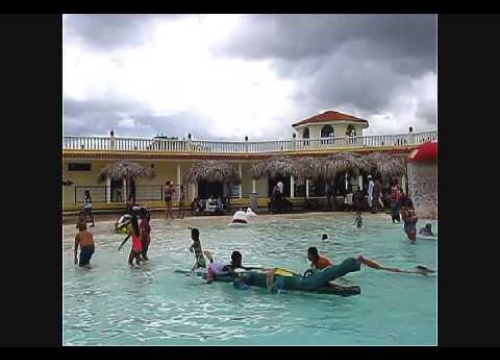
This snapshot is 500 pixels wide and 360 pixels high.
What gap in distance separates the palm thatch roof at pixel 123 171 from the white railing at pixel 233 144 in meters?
1.24

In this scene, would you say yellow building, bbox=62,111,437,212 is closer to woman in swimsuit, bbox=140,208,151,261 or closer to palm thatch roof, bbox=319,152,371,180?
palm thatch roof, bbox=319,152,371,180

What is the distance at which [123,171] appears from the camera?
21.8m

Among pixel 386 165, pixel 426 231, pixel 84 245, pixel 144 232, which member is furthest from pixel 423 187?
pixel 84 245

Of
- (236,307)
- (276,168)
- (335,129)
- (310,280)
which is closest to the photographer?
(236,307)

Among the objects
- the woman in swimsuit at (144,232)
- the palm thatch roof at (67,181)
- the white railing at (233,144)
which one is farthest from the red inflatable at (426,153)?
the palm thatch roof at (67,181)

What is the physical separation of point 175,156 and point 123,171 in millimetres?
3121

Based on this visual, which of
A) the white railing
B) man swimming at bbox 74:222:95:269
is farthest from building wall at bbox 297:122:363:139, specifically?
man swimming at bbox 74:222:95:269

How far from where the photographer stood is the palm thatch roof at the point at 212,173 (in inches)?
892

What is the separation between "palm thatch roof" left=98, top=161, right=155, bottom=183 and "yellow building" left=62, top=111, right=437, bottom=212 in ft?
2.78

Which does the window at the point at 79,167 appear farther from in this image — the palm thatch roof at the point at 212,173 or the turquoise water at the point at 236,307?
the turquoise water at the point at 236,307

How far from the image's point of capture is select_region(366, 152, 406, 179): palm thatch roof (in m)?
22.2

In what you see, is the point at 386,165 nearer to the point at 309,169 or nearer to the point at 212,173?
the point at 309,169
